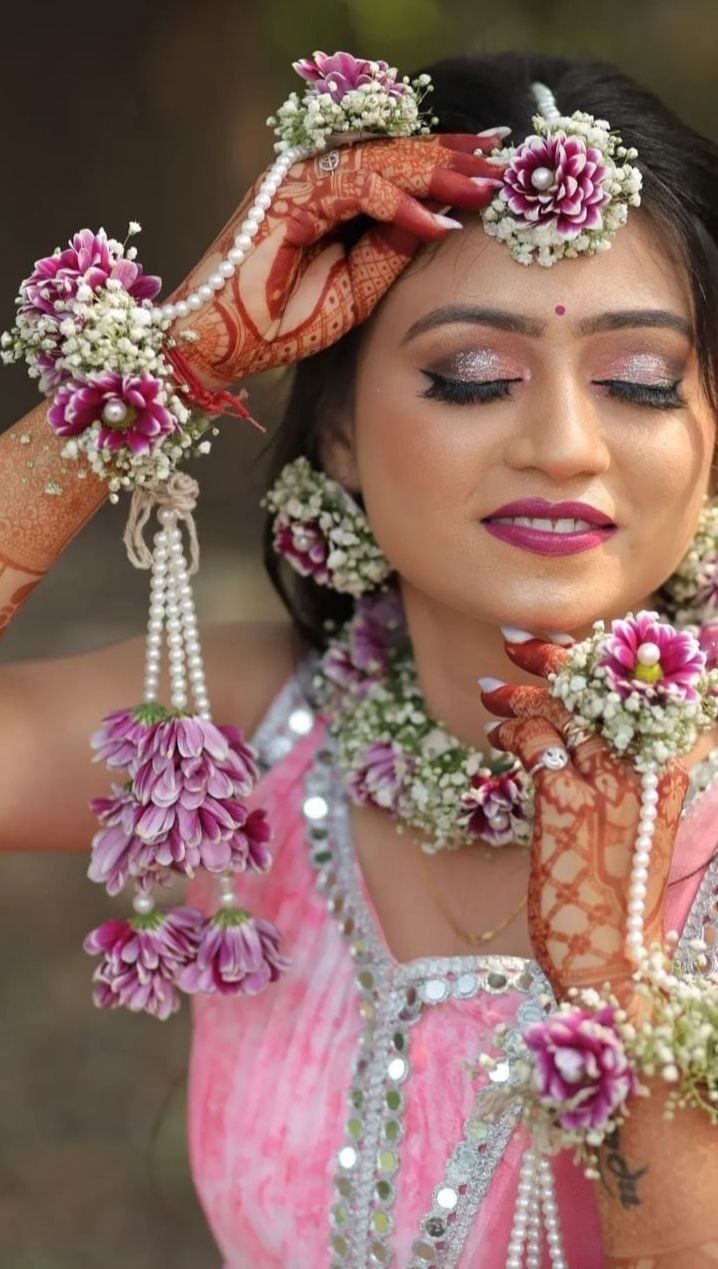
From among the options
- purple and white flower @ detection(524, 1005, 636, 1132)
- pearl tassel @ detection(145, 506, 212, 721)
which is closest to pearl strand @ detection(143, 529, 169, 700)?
pearl tassel @ detection(145, 506, 212, 721)

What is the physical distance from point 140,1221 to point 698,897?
99.2 inches

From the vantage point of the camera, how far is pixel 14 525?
2.22 metres

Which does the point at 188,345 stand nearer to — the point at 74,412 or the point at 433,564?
the point at 74,412

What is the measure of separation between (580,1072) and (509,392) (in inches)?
34.1

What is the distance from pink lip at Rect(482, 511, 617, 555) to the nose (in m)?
0.07

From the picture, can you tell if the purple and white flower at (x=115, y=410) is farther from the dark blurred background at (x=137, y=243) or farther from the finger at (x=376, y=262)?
the dark blurred background at (x=137, y=243)

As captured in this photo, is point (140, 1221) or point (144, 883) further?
point (140, 1221)

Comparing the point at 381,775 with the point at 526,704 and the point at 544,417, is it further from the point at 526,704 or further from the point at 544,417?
the point at 544,417

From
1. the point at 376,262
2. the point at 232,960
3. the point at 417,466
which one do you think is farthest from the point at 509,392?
the point at 232,960


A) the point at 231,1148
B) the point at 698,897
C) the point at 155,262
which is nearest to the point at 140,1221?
the point at 231,1148

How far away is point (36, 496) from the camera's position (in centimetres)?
221

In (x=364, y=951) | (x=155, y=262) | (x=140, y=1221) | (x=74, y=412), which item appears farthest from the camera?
(x=155, y=262)

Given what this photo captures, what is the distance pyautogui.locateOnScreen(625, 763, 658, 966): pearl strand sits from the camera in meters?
1.80

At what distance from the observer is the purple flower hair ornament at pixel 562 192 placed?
6.68 feet
